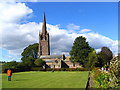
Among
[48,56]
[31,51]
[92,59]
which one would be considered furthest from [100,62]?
[48,56]

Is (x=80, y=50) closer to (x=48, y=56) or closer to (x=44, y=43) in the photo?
(x=48, y=56)

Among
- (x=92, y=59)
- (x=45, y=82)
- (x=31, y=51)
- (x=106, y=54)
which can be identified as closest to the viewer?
(x=45, y=82)

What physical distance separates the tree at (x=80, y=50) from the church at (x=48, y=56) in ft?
47.1

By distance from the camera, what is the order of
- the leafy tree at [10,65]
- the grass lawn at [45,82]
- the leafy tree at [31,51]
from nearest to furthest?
the grass lawn at [45,82]
the leafy tree at [10,65]
the leafy tree at [31,51]

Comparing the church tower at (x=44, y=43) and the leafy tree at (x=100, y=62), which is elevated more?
the church tower at (x=44, y=43)

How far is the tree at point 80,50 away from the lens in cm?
6203

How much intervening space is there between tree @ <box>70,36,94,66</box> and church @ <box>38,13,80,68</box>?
14.4 meters

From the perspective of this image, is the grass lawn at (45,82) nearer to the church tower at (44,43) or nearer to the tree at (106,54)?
the tree at (106,54)

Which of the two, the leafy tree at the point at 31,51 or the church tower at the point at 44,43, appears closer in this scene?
the leafy tree at the point at 31,51

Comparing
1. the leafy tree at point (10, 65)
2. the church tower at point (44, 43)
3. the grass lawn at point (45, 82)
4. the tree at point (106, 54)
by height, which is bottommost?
the grass lawn at point (45, 82)

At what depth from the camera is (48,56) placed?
87750 mm

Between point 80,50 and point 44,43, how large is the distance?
3538 centimetres

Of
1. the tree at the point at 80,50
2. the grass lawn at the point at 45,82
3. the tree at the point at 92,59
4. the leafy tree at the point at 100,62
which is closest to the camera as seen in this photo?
the grass lawn at the point at 45,82

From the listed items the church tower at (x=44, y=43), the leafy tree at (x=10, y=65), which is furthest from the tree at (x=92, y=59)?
the church tower at (x=44, y=43)
